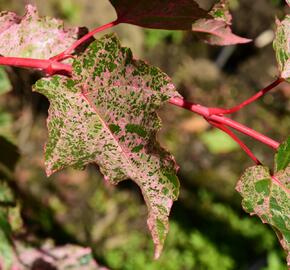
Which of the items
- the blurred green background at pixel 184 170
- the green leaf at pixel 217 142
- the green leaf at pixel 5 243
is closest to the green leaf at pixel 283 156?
the green leaf at pixel 5 243

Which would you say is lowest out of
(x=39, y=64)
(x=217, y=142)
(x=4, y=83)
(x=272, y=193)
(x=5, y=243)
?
(x=217, y=142)

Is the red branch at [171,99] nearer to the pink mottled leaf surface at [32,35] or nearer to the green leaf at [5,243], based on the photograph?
the pink mottled leaf surface at [32,35]

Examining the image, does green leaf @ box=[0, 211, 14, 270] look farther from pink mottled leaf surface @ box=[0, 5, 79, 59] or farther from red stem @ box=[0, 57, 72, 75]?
red stem @ box=[0, 57, 72, 75]

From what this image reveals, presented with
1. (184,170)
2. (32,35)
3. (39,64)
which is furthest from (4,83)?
(184,170)

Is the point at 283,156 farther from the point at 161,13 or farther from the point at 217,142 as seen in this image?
the point at 217,142

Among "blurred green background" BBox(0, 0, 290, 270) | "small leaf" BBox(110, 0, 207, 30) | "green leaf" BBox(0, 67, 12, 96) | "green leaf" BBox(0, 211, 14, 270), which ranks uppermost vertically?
"small leaf" BBox(110, 0, 207, 30)


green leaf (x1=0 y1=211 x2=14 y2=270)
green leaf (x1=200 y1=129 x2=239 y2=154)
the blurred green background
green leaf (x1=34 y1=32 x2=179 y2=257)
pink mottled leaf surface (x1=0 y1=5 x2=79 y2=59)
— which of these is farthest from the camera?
green leaf (x1=200 y1=129 x2=239 y2=154)

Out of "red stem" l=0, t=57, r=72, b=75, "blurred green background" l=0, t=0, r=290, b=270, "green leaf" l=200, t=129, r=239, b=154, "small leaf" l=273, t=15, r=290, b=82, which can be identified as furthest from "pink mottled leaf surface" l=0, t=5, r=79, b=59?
"green leaf" l=200, t=129, r=239, b=154
